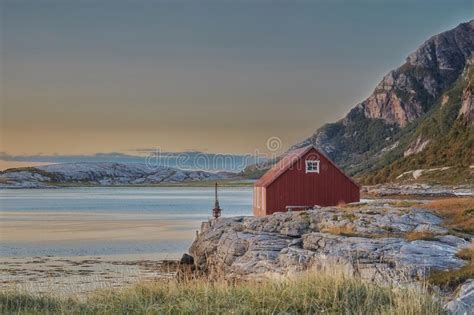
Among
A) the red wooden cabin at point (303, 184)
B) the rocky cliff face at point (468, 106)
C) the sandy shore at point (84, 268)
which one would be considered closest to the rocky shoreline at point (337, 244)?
the sandy shore at point (84, 268)

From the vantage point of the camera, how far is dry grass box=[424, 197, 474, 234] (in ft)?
104

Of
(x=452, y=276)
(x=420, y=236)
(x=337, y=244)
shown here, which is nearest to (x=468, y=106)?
(x=420, y=236)

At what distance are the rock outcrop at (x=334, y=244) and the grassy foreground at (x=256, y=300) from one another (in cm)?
614

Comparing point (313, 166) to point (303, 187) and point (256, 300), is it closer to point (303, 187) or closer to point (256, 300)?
point (303, 187)

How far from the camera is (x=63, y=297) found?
48.2 ft

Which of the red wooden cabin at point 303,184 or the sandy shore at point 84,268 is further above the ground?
the red wooden cabin at point 303,184

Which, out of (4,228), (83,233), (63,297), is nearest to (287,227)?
(63,297)

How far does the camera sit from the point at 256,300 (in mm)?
12312

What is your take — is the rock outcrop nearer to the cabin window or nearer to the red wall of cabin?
the red wall of cabin

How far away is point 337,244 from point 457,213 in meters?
11.7

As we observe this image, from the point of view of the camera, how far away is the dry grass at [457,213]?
31.9 m

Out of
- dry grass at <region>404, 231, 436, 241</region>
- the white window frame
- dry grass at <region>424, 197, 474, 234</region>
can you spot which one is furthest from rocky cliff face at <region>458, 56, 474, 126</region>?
dry grass at <region>404, 231, 436, 241</region>

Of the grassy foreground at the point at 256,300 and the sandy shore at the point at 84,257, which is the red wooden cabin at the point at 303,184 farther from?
the grassy foreground at the point at 256,300

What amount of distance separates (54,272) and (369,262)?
20.3 meters
